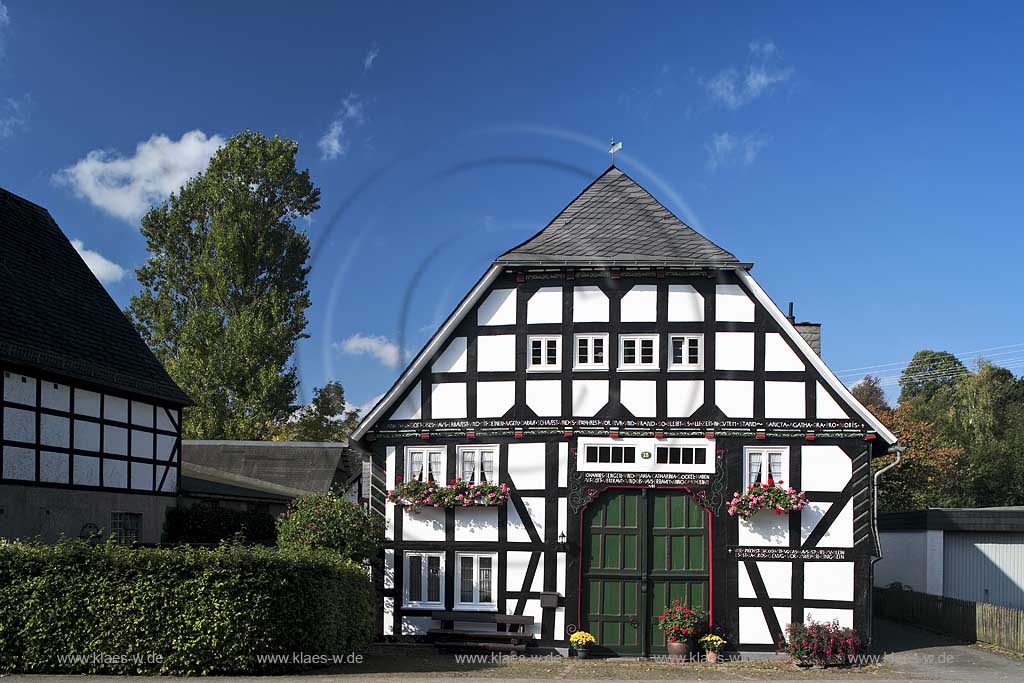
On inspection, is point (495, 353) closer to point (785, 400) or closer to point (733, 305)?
point (733, 305)

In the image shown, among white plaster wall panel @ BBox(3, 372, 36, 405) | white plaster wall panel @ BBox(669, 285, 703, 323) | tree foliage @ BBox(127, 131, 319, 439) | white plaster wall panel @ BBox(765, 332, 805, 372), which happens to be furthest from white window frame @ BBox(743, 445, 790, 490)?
tree foliage @ BBox(127, 131, 319, 439)

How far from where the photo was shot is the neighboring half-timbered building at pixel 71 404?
70.3ft

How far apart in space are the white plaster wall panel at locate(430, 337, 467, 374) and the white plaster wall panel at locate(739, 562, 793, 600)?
6980 mm

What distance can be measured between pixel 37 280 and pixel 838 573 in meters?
19.5

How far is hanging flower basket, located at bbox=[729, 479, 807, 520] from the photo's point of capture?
19906 mm

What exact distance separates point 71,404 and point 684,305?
45.1ft

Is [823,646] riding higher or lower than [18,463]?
lower

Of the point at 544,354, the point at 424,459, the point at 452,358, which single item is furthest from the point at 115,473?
the point at 544,354

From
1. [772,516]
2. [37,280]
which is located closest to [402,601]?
[772,516]

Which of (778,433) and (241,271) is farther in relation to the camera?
(241,271)

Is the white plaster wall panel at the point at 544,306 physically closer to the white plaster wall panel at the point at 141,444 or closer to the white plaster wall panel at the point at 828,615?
the white plaster wall panel at the point at 828,615

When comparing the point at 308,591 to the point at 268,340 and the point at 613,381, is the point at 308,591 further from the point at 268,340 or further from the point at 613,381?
the point at 268,340

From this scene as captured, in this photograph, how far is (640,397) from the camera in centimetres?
2088

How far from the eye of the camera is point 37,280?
2520 centimetres
